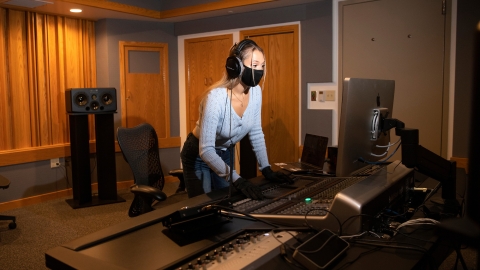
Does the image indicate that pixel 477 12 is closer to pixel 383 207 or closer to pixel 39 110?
pixel 383 207

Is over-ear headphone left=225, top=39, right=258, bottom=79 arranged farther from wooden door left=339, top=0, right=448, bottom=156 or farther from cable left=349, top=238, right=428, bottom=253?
wooden door left=339, top=0, right=448, bottom=156

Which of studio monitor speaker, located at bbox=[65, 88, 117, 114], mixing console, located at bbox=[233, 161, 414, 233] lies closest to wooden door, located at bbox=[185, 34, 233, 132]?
studio monitor speaker, located at bbox=[65, 88, 117, 114]

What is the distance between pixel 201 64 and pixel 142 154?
2570 mm

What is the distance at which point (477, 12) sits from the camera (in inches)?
133

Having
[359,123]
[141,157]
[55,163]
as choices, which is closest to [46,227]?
[55,163]

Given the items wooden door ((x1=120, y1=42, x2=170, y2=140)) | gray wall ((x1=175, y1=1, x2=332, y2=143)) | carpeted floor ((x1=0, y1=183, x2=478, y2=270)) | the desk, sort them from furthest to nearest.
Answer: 1. wooden door ((x1=120, y1=42, x2=170, y2=140))
2. gray wall ((x1=175, y1=1, x2=332, y2=143))
3. carpeted floor ((x1=0, y1=183, x2=478, y2=270))
4. the desk

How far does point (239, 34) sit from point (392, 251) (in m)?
4.16

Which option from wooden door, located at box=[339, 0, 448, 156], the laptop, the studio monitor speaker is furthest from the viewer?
the studio monitor speaker

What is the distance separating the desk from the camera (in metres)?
1.12

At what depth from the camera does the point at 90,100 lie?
4621mm

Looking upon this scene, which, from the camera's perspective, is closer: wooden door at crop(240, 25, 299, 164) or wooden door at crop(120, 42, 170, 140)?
wooden door at crop(240, 25, 299, 164)

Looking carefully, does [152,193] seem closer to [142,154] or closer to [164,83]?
[142,154]

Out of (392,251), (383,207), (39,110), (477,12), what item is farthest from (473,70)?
(39,110)

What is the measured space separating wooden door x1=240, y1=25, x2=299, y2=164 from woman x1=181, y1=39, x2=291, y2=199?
2415 mm
